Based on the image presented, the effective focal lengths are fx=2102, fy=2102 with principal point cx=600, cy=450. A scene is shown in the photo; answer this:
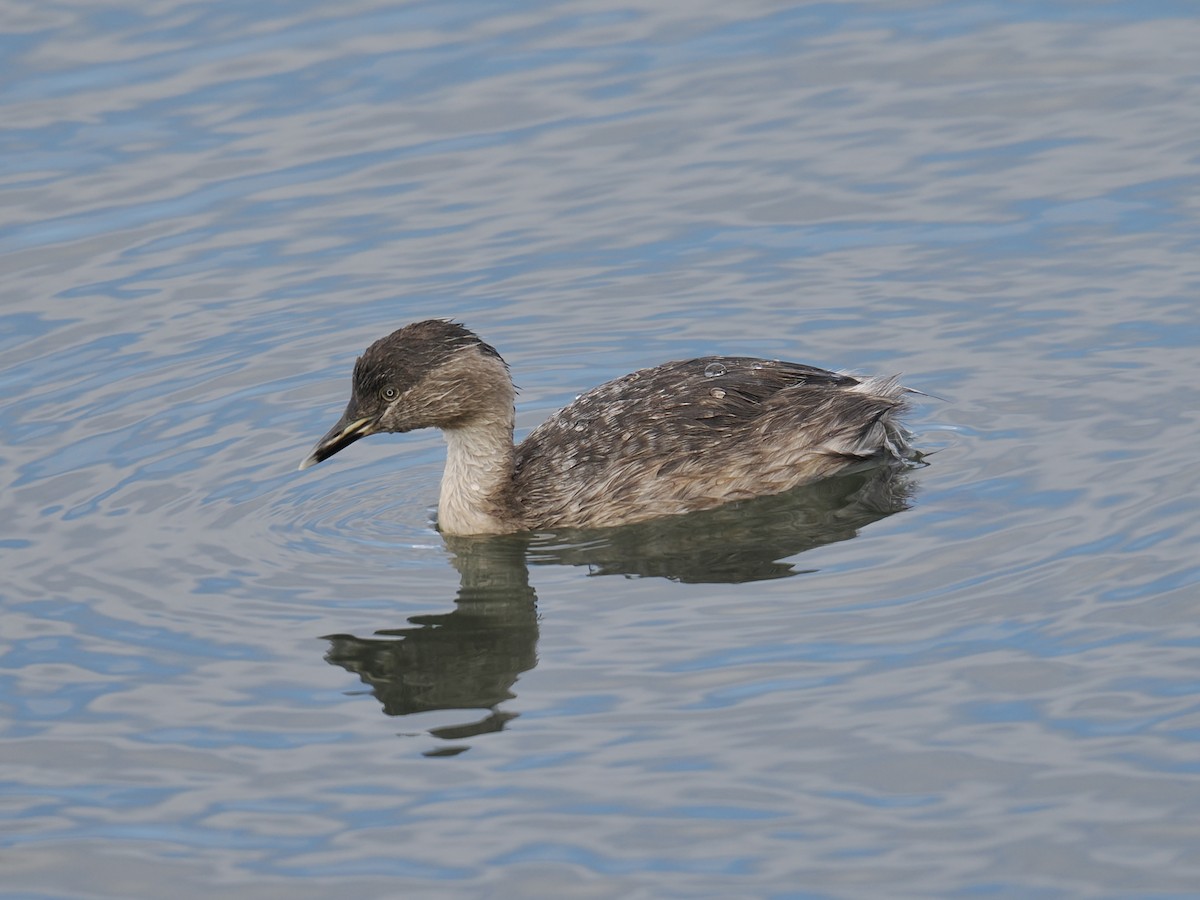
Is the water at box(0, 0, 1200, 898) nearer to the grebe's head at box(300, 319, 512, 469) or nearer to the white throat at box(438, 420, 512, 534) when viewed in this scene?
the white throat at box(438, 420, 512, 534)

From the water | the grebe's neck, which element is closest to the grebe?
the grebe's neck

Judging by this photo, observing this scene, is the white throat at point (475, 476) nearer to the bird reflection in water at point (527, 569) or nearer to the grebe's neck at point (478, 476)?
the grebe's neck at point (478, 476)

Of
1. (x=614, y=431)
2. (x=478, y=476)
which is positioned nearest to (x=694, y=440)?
(x=614, y=431)

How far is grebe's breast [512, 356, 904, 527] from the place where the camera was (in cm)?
1255

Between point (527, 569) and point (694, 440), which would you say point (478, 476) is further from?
point (694, 440)

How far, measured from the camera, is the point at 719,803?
886 centimetres

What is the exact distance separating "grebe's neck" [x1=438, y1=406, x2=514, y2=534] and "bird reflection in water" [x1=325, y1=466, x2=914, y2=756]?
0.35ft

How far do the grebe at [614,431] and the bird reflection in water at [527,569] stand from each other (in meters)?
0.13

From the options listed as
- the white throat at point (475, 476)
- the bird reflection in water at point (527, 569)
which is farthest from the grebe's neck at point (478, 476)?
the bird reflection in water at point (527, 569)

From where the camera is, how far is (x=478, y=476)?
12539 mm

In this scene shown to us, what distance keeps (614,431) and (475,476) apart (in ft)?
2.89

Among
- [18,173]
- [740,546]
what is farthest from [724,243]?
[18,173]

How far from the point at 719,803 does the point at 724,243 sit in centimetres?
751

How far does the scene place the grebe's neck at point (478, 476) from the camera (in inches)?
490
